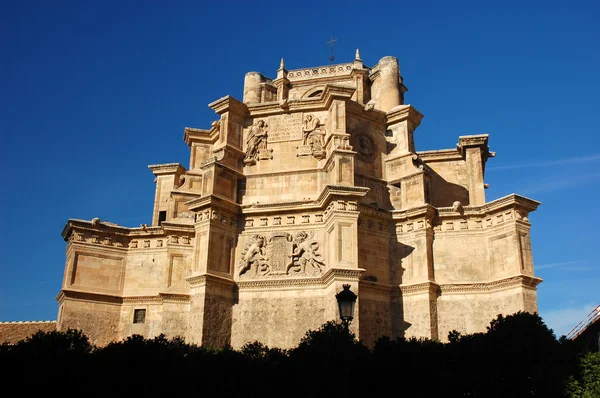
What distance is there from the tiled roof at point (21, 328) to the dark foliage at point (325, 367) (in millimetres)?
15836

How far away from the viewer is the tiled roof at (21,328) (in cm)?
2830

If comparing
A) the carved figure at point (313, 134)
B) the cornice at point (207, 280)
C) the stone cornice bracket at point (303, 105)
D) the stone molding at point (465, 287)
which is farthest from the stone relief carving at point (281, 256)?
the stone cornice bracket at point (303, 105)

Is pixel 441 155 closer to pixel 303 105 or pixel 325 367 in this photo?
pixel 303 105

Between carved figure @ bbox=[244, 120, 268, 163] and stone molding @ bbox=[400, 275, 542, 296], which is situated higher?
carved figure @ bbox=[244, 120, 268, 163]

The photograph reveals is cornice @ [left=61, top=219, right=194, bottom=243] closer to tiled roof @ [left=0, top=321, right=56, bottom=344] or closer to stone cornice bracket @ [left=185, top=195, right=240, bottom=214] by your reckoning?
stone cornice bracket @ [left=185, top=195, right=240, bottom=214]

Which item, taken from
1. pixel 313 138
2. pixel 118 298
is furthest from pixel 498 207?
pixel 118 298

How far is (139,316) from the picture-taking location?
74.4ft

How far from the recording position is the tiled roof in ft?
92.8

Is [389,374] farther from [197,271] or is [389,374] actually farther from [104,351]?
[197,271]

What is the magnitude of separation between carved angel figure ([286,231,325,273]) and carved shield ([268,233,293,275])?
6.3 inches

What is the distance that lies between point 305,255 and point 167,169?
870 cm

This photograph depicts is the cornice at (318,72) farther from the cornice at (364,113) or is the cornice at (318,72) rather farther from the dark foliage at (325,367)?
the dark foliage at (325,367)

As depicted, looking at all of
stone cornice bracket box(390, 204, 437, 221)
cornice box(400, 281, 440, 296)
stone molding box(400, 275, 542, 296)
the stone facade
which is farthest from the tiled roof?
stone molding box(400, 275, 542, 296)

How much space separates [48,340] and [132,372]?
2.24m
